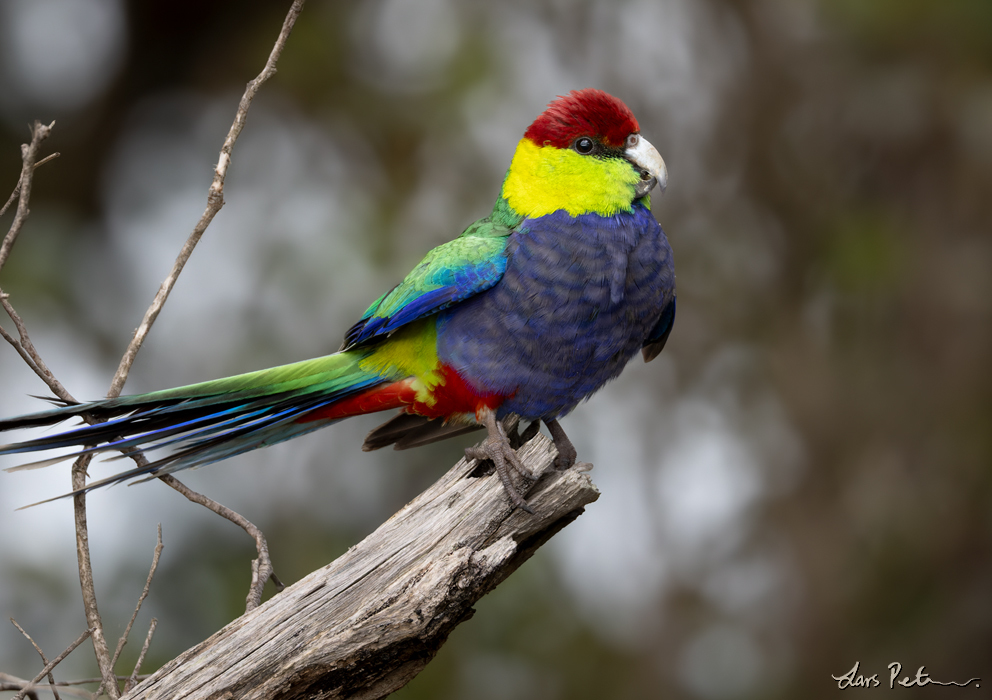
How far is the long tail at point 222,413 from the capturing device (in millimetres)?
2479

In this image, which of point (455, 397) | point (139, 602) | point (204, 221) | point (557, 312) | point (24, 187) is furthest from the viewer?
point (455, 397)

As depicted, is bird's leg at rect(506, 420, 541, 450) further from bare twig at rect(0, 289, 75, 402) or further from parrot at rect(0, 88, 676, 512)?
bare twig at rect(0, 289, 75, 402)

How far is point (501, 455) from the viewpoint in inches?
113

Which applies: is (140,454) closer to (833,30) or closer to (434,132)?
(434,132)

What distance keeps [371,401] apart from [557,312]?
0.82 meters

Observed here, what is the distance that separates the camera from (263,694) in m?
2.32

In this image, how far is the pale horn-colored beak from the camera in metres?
3.26

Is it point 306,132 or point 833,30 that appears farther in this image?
point 306,132

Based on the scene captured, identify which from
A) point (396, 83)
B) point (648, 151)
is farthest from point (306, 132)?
point (648, 151)

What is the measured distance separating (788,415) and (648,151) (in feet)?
11.9

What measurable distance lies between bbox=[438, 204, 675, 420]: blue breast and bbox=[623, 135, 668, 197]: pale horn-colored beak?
19 centimetres

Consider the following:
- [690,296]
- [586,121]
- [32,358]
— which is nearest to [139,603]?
[32,358]

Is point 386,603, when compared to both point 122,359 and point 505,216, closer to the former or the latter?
point 122,359
